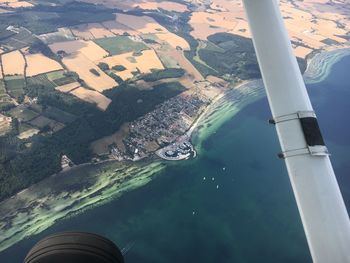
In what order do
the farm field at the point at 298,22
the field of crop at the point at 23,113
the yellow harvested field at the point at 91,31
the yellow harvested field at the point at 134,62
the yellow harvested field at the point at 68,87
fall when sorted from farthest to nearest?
the farm field at the point at 298,22 → the yellow harvested field at the point at 91,31 → the yellow harvested field at the point at 134,62 → the yellow harvested field at the point at 68,87 → the field of crop at the point at 23,113

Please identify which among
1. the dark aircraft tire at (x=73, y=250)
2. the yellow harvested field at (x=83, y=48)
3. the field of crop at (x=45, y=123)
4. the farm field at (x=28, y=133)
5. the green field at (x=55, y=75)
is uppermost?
the yellow harvested field at (x=83, y=48)

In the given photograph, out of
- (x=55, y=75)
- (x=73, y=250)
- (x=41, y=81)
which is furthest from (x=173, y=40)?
(x=73, y=250)

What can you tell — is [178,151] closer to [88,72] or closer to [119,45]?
[88,72]

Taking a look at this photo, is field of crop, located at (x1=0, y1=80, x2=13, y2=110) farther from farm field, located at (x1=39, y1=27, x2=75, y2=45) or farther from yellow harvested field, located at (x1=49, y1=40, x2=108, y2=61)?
farm field, located at (x1=39, y1=27, x2=75, y2=45)

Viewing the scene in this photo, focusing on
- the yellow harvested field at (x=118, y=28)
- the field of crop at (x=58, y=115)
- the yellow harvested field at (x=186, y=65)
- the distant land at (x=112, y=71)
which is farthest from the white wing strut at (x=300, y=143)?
the yellow harvested field at (x=118, y=28)

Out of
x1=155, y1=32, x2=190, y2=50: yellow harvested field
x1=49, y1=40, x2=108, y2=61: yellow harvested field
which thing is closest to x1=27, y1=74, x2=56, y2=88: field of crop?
x1=49, y1=40, x2=108, y2=61: yellow harvested field

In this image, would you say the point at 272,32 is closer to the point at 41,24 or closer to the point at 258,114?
the point at 258,114

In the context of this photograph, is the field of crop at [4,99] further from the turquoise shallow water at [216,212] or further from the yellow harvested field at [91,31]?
the yellow harvested field at [91,31]
